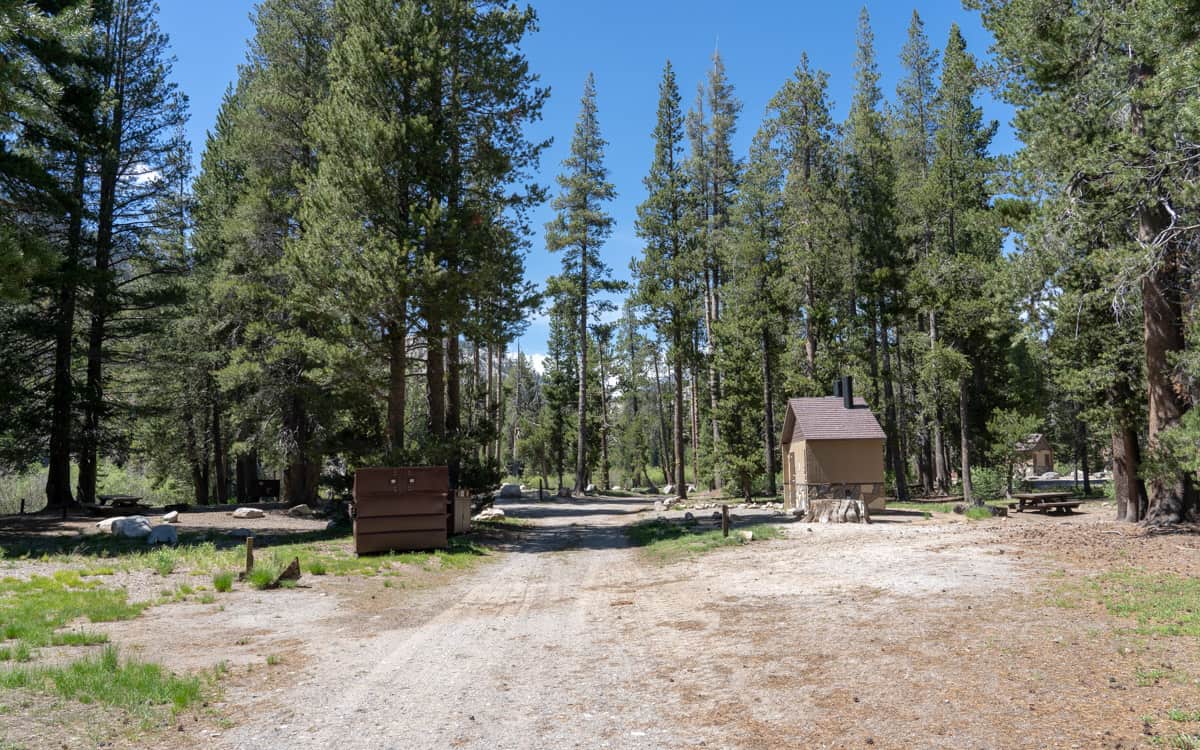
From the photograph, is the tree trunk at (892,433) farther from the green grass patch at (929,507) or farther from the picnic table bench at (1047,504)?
the picnic table bench at (1047,504)

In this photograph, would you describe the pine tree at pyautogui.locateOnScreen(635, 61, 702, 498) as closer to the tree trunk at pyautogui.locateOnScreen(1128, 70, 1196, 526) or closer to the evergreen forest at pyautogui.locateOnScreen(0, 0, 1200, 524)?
the evergreen forest at pyautogui.locateOnScreen(0, 0, 1200, 524)

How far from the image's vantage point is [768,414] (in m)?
30.4

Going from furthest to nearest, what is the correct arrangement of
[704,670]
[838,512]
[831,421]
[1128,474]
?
[831,421], [838,512], [1128,474], [704,670]

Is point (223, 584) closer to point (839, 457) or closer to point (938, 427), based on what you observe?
point (839, 457)

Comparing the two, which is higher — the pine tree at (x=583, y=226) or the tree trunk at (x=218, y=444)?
the pine tree at (x=583, y=226)

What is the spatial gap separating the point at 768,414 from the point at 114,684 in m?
27.4

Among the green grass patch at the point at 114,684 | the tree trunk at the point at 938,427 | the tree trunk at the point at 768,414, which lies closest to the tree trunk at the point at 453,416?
the green grass patch at the point at 114,684

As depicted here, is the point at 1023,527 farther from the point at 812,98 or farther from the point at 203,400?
the point at 203,400

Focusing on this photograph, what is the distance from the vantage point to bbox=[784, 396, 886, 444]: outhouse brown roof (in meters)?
22.7

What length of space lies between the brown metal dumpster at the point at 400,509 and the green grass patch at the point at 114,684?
7.93 m

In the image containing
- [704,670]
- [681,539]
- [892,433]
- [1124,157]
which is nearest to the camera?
[704,670]

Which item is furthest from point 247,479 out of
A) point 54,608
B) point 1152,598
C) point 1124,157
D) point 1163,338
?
point 1163,338

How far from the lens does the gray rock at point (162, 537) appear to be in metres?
14.9

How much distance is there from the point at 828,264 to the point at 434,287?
1987 centimetres
